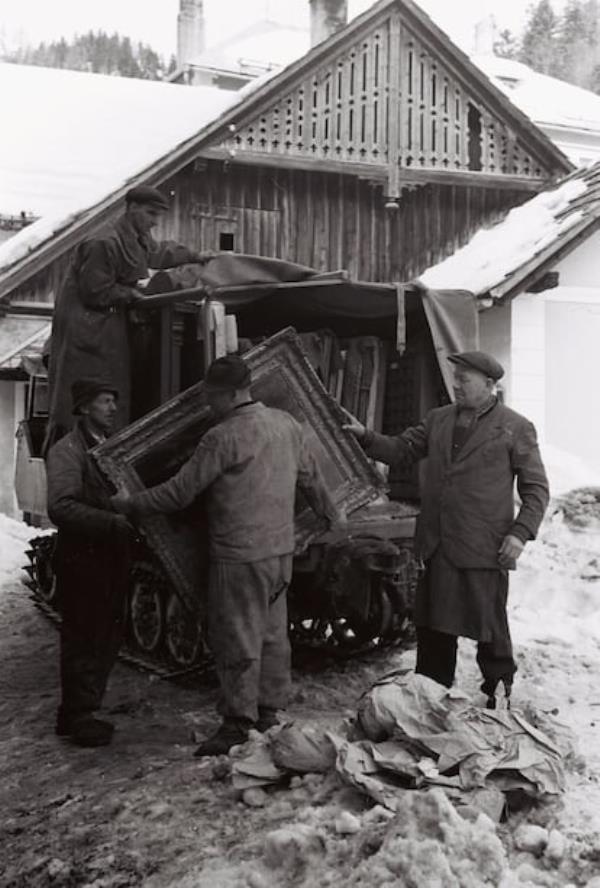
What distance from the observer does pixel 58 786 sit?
5.55 metres

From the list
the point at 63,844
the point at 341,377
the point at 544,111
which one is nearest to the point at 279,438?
the point at 63,844

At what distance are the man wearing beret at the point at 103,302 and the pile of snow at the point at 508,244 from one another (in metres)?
5.88

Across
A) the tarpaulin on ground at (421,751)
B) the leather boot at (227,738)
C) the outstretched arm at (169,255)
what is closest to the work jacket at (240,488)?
the leather boot at (227,738)

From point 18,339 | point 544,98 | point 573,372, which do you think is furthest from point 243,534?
point 544,98

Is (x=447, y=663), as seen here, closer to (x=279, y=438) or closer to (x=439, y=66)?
(x=279, y=438)

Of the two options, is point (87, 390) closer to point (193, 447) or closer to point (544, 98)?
point (193, 447)

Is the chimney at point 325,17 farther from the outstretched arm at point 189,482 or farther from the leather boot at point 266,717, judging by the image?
the leather boot at point 266,717

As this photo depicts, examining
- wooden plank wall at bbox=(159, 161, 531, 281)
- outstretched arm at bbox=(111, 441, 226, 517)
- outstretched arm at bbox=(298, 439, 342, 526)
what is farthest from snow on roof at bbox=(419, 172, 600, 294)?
outstretched arm at bbox=(111, 441, 226, 517)

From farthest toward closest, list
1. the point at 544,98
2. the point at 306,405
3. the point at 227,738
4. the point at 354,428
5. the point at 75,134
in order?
the point at 544,98 → the point at 75,134 → the point at 306,405 → the point at 354,428 → the point at 227,738

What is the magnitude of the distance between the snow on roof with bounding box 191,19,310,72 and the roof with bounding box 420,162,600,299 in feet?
43.6

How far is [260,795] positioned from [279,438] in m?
1.80

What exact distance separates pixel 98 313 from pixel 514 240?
8.57 m

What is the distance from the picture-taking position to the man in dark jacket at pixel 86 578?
633cm

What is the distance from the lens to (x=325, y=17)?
21.2m
